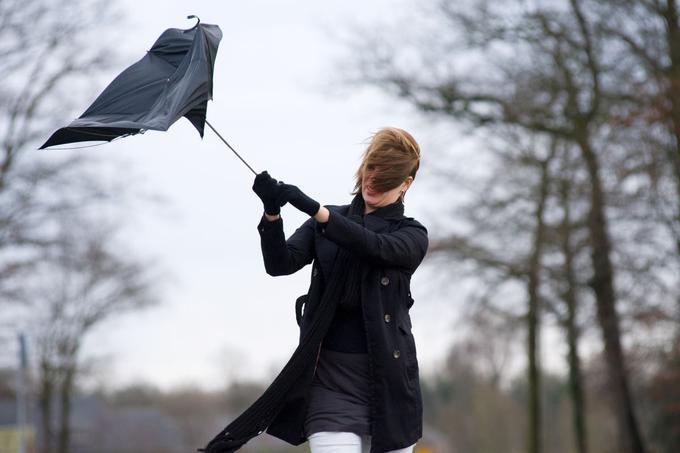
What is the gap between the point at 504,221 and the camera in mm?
24016

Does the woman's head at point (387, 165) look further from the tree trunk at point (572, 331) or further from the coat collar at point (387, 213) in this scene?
the tree trunk at point (572, 331)

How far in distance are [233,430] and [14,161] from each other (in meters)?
20.2

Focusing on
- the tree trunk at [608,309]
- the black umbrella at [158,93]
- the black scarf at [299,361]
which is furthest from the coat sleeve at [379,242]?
the tree trunk at [608,309]

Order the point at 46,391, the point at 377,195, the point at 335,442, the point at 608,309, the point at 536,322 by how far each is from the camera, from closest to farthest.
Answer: the point at 335,442 → the point at 377,195 → the point at 608,309 → the point at 536,322 → the point at 46,391

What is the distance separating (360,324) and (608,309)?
60.4ft

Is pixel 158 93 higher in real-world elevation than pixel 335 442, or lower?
higher

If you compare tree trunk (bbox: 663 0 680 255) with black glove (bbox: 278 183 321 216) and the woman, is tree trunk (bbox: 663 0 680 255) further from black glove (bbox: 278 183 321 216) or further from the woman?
black glove (bbox: 278 183 321 216)

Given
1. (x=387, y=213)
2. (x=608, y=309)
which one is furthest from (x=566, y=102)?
(x=387, y=213)

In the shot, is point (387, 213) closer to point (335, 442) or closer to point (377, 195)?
point (377, 195)

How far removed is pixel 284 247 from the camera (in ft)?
13.5

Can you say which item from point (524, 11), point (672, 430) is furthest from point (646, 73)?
point (672, 430)

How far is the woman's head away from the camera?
165 inches

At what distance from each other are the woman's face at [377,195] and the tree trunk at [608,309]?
17.2 meters

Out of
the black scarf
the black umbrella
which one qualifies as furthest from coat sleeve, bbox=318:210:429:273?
the black umbrella
